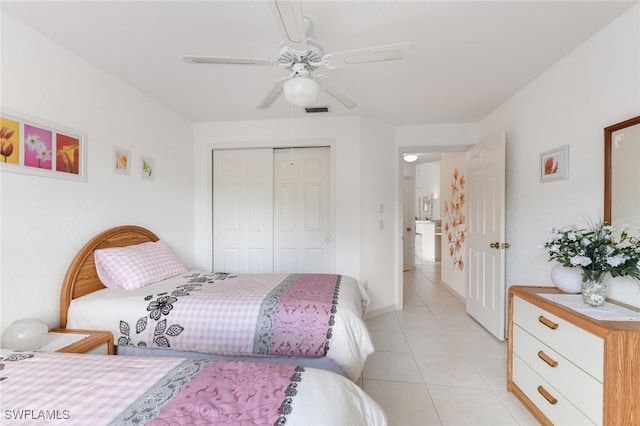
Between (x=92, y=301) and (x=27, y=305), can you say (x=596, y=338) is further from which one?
(x=27, y=305)

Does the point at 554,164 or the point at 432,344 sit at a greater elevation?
the point at 554,164

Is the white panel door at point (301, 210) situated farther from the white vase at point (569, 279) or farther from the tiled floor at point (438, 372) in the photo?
the white vase at point (569, 279)

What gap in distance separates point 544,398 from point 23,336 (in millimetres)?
2922

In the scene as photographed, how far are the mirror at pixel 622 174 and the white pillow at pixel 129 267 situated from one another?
3134 millimetres

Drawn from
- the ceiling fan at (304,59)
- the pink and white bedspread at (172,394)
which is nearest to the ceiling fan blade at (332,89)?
the ceiling fan at (304,59)

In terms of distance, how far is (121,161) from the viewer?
241 centimetres

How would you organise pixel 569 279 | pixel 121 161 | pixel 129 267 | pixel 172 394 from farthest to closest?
pixel 121 161, pixel 129 267, pixel 569 279, pixel 172 394

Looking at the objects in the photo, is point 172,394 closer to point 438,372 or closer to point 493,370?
point 438,372

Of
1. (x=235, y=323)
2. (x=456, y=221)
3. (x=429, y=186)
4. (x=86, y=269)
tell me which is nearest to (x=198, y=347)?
(x=235, y=323)

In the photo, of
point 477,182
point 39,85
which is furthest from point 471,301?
point 39,85

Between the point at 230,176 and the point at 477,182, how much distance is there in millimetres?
2997

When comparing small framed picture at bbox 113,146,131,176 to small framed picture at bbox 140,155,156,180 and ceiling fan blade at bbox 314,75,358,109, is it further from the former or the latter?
ceiling fan blade at bbox 314,75,358,109

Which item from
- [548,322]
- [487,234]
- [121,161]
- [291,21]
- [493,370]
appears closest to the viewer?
[291,21]

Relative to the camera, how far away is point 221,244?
3.61 m
